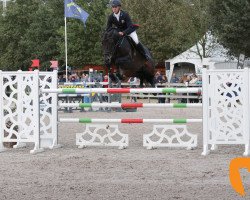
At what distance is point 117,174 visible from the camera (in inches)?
309

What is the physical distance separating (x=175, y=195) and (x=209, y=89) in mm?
3907

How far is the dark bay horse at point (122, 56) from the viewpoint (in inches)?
469

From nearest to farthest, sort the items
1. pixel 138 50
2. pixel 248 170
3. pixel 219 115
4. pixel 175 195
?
pixel 175 195 → pixel 248 170 → pixel 219 115 → pixel 138 50

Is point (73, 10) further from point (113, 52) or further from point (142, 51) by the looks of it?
point (113, 52)

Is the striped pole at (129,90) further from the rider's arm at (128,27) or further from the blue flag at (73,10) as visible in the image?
the blue flag at (73,10)

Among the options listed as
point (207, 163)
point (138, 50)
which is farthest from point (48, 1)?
point (207, 163)

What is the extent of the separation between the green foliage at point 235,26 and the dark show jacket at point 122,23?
773 inches

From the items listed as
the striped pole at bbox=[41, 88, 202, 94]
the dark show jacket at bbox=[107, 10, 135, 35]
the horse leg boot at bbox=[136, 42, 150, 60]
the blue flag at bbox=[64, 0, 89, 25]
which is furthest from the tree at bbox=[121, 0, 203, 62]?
the striped pole at bbox=[41, 88, 202, 94]

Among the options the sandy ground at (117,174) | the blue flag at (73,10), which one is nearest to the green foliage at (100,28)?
the blue flag at (73,10)

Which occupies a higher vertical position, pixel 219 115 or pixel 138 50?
pixel 138 50

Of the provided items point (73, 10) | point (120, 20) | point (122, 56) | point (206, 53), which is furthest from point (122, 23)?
point (206, 53)

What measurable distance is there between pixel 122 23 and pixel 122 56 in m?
0.62

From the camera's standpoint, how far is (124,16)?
1220 cm

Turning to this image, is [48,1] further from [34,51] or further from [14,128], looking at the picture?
[14,128]
